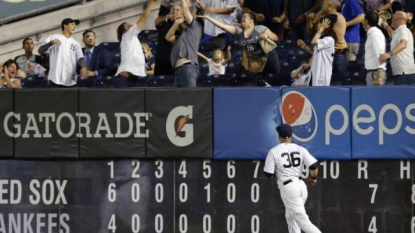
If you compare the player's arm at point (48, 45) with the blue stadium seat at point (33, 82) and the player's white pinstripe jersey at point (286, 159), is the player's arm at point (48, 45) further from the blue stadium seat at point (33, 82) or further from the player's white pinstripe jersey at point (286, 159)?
the player's white pinstripe jersey at point (286, 159)

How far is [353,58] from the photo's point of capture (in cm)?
2297

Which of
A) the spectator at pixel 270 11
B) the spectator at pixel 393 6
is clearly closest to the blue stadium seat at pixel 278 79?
the spectator at pixel 270 11

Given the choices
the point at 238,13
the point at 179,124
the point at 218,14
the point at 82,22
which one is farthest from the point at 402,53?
the point at 82,22

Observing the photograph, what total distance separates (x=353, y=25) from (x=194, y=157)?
3.70 metres

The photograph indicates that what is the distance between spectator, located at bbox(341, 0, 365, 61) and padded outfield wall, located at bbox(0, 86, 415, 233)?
2.51 metres

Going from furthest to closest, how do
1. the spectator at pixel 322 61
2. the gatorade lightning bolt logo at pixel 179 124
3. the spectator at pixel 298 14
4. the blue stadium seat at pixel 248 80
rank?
the spectator at pixel 298 14, the blue stadium seat at pixel 248 80, the spectator at pixel 322 61, the gatorade lightning bolt logo at pixel 179 124

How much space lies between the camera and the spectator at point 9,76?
923 inches

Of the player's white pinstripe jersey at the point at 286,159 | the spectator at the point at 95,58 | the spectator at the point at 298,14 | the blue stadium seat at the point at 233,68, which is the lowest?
the player's white pinstripe jersey at the point at 286,159

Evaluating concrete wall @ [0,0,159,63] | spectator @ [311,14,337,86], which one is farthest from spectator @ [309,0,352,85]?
concrete wall @ [0,0,159,63]

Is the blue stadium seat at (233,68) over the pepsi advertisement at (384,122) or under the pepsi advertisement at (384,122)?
over

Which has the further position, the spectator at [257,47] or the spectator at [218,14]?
the spectator at [218,14]

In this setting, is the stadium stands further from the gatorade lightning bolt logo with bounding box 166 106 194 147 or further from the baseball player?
the baseball player

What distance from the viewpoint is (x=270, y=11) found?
24.6m

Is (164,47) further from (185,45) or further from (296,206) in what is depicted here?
(296,206)
